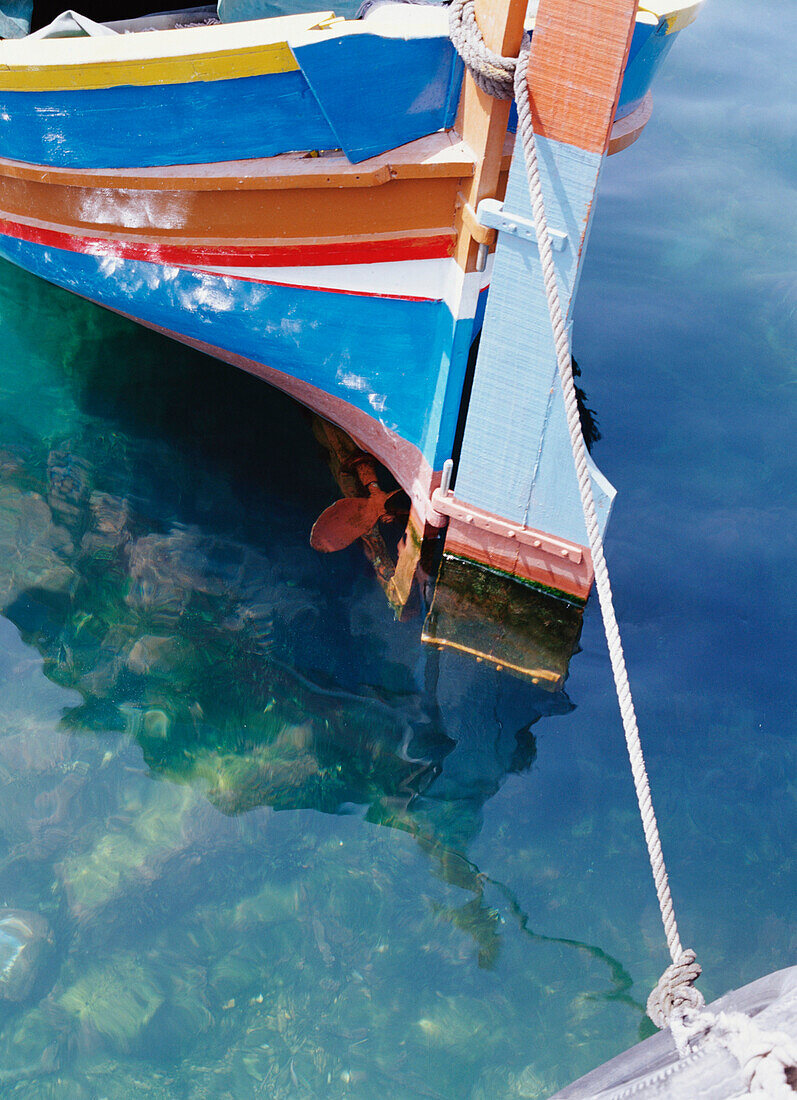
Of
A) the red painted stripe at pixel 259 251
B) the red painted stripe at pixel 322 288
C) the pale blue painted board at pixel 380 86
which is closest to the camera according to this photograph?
the pale blue painted board at pixel 380 86

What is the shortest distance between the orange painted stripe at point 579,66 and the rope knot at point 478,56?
0.22 feet

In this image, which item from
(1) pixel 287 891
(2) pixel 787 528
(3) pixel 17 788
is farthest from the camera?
(2) pixel 787 528

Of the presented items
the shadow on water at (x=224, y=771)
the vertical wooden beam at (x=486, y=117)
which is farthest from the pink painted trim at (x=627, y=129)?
the shadow on water at (x=224, y=771)

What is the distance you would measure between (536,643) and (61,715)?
66.4 inches

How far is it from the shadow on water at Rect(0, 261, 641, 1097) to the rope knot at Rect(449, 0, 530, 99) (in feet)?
5.90

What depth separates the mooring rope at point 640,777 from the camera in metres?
1.44

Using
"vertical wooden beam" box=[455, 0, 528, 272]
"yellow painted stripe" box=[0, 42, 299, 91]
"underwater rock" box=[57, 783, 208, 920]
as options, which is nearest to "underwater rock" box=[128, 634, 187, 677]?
"underwater rock" box=[57, 783, 208, 920]

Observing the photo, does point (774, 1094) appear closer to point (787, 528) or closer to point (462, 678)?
point (462, 678)

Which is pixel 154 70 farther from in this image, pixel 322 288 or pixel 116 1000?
pixel 116 1000

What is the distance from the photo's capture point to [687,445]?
4.12m

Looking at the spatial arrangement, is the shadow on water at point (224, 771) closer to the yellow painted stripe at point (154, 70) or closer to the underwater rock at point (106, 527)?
the underwater rock at point (106, 527)

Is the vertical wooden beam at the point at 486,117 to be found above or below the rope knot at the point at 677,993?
above

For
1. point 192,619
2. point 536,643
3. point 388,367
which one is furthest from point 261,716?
point 388,367

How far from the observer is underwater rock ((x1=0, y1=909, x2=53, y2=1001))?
239cm
